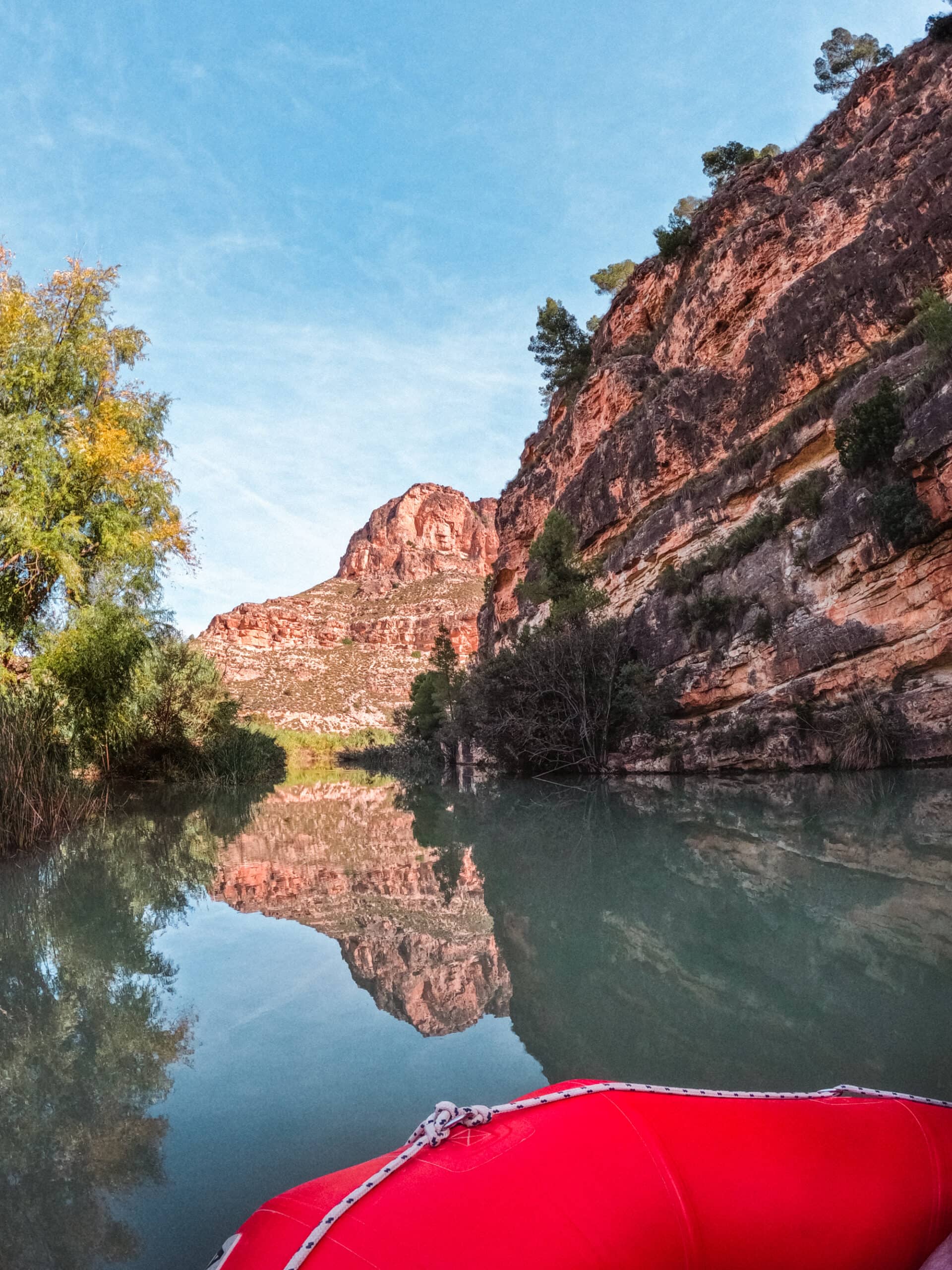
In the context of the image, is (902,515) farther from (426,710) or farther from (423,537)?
(423,537)

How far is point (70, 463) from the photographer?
37.5 ft

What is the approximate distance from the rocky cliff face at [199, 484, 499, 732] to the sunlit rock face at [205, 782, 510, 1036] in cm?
2862

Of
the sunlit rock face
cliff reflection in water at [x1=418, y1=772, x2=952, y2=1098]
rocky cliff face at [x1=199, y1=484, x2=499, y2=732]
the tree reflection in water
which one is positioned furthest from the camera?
rocky cliff face at [x1=199, y1=484, x2=499, y2=732]

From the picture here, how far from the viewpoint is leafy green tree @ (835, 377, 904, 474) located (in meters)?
12.4

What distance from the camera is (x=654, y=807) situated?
9477 millimetres

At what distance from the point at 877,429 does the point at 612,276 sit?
29437mm

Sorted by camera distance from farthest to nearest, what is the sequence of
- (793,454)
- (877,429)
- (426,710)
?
1. (426,710)
2. (793,454)
3. (877,429)

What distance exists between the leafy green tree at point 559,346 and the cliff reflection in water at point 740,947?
29.9m

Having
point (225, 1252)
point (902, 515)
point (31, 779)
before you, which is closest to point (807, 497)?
point (902, 515)

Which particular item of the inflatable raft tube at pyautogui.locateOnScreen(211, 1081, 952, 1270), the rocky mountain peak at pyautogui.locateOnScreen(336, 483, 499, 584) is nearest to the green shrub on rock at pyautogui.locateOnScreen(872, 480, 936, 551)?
the inflatable raft tube at pyautogui.locateOnScreen(211, 1081, 952, 1270)

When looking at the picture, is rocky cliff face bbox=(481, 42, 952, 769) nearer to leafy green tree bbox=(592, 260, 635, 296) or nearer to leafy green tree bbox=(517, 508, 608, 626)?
leafy green tree bbox=(517, 508, 608, 626)

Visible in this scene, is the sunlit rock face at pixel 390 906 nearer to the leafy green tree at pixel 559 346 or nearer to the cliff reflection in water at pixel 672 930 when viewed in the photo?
the cliff reflection in water at pixel 672 930

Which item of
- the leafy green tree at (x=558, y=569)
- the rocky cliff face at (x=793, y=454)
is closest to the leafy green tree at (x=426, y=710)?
the leafy green tree at (x=558, y=569)

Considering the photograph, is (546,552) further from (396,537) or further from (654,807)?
(396,537)
